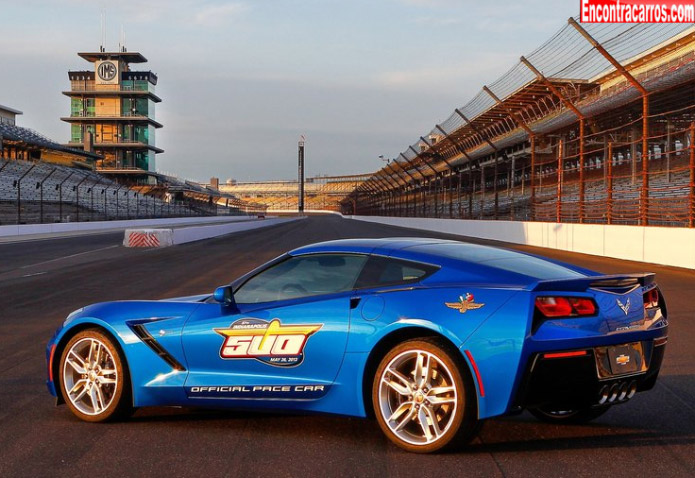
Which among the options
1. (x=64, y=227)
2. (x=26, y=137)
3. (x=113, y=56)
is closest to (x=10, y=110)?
(x=26, y=137)

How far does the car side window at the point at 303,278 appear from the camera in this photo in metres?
4.75

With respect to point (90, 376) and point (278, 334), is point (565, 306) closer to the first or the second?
point (278, 334)

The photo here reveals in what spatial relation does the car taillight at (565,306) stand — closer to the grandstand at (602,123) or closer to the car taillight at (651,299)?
the car taillight at (651,299)

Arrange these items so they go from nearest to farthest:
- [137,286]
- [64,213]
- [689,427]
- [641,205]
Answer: [689,427] < [137,286] < [641,205] < [64,213]

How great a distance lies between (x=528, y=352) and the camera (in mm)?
3979

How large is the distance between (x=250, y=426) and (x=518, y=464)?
183cm

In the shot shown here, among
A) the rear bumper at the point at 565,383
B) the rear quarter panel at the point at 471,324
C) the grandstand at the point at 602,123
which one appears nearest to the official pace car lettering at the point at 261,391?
the rear quarter panel at the point at 471,324

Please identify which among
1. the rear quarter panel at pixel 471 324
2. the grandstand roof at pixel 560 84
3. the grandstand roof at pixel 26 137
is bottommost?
the rear quarter panel at pixel 471 324

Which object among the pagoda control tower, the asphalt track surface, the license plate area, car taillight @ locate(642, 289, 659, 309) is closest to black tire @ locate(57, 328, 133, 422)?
the asphalt track surface

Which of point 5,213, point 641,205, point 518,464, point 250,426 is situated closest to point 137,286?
point 250,426

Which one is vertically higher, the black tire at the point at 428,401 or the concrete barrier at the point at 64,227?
the concrete barrier at the point at 64,227

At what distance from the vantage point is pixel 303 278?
16.2 feet

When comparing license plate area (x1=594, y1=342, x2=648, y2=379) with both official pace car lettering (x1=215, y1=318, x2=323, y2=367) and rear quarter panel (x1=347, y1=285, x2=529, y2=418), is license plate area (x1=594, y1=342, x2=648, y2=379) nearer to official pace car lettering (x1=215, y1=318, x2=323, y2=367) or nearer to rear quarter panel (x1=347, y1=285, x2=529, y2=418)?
rear quarter panel (x1=347, y1=285, x2=529, y2=418)

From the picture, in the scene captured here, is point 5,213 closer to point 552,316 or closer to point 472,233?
point 472,233
